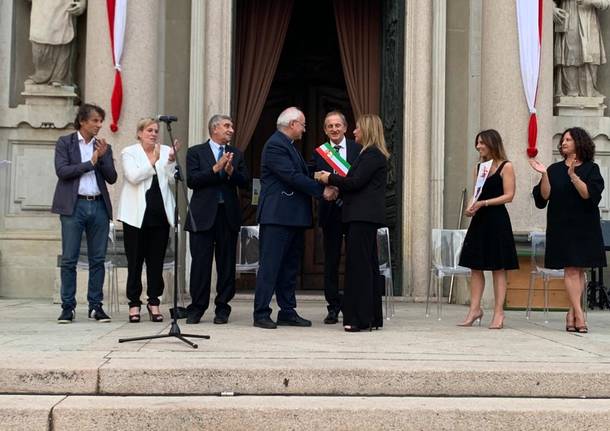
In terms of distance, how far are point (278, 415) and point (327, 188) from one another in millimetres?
3080

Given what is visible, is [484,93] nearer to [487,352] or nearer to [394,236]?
[394,236]

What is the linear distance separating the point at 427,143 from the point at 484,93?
0.99 meters

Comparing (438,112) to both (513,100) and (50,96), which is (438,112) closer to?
(513,100)

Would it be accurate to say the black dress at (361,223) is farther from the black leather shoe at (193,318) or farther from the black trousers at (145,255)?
the black trousers at (145,255)

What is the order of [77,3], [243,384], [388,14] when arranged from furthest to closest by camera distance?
1. [388,14]
2. [77,3]
3. [243,384]

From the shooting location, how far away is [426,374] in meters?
5.59

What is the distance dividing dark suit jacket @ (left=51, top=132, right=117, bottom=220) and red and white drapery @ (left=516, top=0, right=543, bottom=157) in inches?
210

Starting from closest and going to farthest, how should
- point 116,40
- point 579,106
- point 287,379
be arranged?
point 287,379
point 116,40
point 579,106

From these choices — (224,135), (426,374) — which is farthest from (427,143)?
A: (426,374)

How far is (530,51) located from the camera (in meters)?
11.0

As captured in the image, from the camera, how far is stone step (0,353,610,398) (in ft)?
18.0

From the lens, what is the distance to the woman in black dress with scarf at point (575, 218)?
8.20m

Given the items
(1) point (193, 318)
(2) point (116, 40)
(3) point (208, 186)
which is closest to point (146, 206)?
(3) point (208, 186)

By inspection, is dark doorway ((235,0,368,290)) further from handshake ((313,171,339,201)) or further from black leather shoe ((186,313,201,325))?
handshake ((313,171,339,201))
